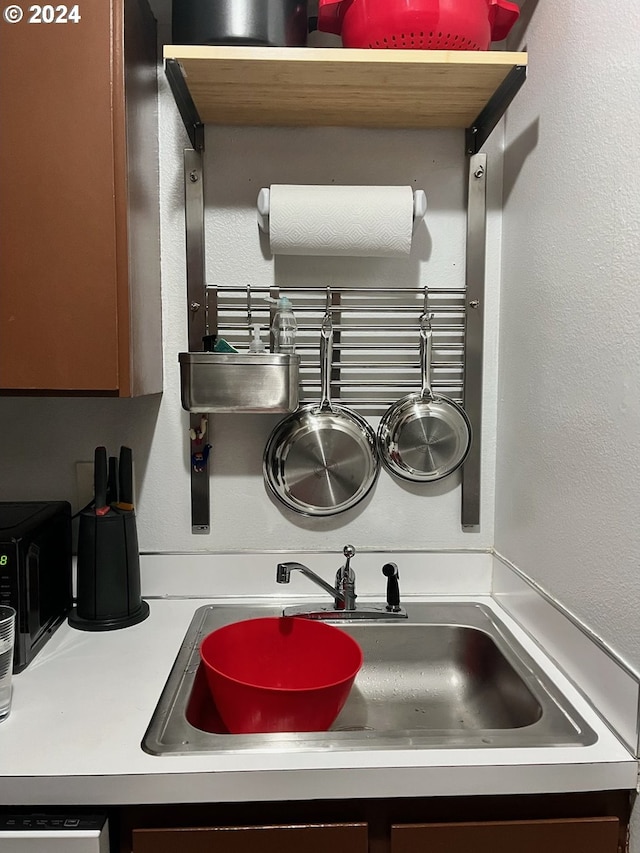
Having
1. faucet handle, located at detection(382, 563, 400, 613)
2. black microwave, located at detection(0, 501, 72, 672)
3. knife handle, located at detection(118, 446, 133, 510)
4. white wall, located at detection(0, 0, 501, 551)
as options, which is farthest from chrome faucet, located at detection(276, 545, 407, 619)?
black microwave, located at detection(0, 501, 72, 672)

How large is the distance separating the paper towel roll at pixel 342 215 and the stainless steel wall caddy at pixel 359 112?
162mm

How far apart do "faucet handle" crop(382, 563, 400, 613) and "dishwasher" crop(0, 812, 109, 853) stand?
0.71 metres

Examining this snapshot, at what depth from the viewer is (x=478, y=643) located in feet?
4.33

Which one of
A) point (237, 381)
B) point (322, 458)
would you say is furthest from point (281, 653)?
point (237, 381)

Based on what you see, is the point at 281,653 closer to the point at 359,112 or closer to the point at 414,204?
the point at 414,204

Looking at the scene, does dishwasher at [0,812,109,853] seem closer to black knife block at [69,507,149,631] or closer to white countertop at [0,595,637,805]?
white countertop at [0,595,637,805]

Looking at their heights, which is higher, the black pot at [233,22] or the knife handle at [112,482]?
the black pot at [233,22]

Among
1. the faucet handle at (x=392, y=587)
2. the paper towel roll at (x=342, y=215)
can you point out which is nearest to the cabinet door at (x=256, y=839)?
the faucet handle at (x=392, y=587)

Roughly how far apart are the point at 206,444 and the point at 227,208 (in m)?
0.54

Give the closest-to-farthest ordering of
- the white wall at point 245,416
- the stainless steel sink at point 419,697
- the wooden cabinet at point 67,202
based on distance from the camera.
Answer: the stainless steel sink at point 419,697 → the wooden cabinet at point 67,202 → the white wall at point 245,416

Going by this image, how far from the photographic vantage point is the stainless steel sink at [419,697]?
36.8 inches

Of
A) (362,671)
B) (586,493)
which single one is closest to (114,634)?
(362,671)

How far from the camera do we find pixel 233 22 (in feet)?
3.69

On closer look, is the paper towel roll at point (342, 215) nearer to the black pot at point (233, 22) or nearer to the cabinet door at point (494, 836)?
the black pot at point (233, 22)
